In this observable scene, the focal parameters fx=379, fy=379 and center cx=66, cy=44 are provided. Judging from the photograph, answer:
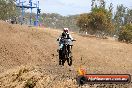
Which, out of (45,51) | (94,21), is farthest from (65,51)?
(94,21)

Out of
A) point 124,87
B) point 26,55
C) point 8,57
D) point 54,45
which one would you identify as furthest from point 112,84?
point 54,45

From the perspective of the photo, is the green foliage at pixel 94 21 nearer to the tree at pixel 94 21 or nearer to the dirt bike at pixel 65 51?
the tree at pixel 94 21

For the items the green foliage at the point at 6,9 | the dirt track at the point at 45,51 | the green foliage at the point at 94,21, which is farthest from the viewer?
the green foliage at the point at 6,9

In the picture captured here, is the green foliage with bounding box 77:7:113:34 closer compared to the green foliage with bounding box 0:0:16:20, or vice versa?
the green foliage with bounding box 77:7:113:34

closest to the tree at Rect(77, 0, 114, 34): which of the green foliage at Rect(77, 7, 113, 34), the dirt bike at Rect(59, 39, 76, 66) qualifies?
the green foliage at Rect(77, 7, 113, 34)

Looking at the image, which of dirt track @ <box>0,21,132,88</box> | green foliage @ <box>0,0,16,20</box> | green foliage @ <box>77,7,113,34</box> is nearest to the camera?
dirt track @ <box>0,21,132,88</box>

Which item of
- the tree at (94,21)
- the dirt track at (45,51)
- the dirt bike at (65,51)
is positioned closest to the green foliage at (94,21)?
the tree at (94,21)

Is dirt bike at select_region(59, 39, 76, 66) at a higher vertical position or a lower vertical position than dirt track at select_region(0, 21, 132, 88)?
higher

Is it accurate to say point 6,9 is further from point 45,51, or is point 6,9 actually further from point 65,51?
point 65,51

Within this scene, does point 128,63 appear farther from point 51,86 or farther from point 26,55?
point 51,86

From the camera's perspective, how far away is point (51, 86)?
12852mm

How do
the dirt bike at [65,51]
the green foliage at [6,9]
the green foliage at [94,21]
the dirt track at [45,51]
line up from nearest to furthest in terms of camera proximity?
the dirt bike at [65,51] → the dirt track at [45,51] → the green foliage at [94,21] → the green foliage at [6,9]

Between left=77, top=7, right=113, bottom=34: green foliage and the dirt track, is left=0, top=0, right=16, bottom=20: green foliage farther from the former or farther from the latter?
the dirt track

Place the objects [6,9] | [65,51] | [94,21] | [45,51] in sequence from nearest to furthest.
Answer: [65,51], [45,51], [94,21], [6,9]
